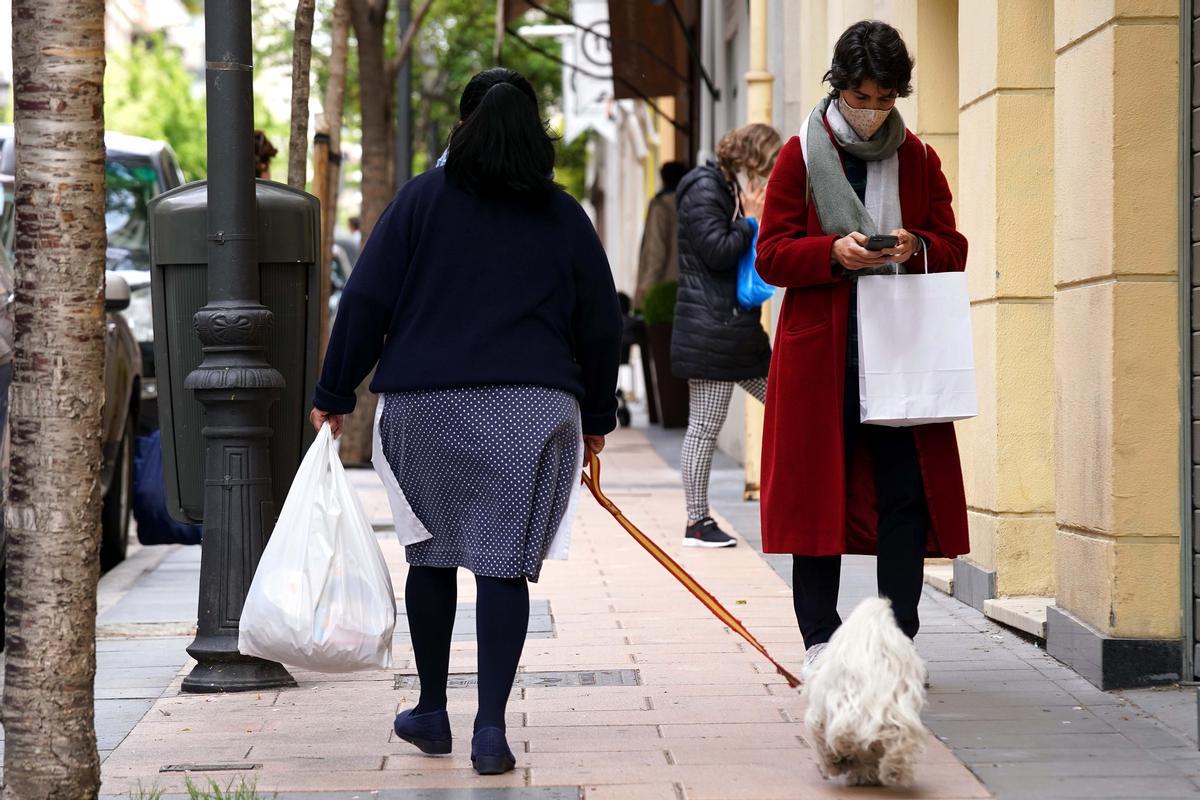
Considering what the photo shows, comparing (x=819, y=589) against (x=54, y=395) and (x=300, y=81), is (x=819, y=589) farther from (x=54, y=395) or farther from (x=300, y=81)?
(x=300, y=81)

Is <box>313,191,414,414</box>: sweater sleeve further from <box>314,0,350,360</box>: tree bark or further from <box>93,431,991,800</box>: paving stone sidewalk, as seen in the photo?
<box>314,0,350,360</box>: tree bark

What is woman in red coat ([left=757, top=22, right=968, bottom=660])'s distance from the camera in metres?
4.84

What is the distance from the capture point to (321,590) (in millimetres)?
4527

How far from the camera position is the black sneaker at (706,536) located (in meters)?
8.91

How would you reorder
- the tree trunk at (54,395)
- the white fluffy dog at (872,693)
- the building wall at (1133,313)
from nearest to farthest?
1. the tree trunk at (54,395)
2. the white fluffy dog at (872,693)
3. the building wall at (1133,313)

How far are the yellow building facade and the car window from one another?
22.3 ft

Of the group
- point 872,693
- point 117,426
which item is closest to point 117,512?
point 117,426

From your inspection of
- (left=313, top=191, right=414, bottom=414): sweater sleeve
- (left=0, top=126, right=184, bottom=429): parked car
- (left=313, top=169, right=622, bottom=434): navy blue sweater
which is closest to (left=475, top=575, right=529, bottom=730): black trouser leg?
(left=313, top=169, right=622, bottom=434): navy blue sweater

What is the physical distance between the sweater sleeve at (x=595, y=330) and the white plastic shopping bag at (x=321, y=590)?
2.13ft

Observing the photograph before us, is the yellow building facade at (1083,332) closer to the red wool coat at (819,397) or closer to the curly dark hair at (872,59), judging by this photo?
the red wool coat at (819,397)

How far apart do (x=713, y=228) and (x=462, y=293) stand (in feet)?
14.0

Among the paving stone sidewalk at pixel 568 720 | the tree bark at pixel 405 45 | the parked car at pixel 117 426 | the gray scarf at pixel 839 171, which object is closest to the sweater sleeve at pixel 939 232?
the gray scarf at pixel 839 171

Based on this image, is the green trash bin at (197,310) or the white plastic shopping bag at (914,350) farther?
the green trash bin at (197,310)

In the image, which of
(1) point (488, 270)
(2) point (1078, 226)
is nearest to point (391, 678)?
(1) point (488, 270)
